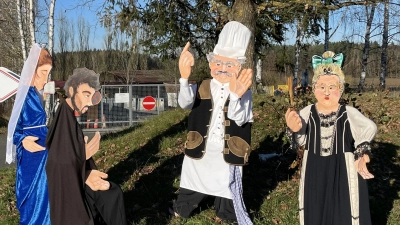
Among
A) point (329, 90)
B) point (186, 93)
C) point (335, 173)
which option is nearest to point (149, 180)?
point (186, 93)

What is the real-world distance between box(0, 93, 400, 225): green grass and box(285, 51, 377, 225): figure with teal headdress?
1.06 metres

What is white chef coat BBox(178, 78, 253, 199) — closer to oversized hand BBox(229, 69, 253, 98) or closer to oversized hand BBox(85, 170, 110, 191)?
oversized hand BBox(229, 69, 253, 98)

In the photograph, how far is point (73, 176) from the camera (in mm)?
3027

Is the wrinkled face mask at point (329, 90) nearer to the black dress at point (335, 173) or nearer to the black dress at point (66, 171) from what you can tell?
the black dress at point (335, 173)

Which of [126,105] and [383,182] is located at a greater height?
[126,105]

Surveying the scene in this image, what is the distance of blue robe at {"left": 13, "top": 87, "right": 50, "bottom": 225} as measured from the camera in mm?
3221

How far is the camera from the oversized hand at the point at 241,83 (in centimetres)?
344

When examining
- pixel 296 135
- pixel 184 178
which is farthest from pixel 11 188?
pixel 296 135

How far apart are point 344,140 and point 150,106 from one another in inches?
377

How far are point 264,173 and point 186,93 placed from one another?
262 cm

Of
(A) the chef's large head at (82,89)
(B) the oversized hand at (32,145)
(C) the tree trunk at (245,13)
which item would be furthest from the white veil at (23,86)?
(C) the tree trunk at (245,13)

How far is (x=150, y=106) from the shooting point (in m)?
12.6

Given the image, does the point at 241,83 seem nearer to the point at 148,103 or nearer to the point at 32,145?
the point at 32,145

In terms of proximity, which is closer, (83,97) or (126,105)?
(83,97)
